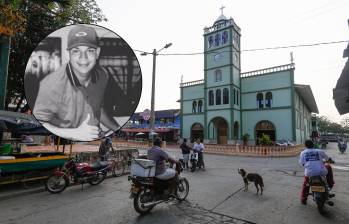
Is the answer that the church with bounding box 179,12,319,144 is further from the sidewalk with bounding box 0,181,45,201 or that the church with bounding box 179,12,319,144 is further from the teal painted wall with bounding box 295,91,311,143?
the sidewalk with bounding box 0,181,45,201

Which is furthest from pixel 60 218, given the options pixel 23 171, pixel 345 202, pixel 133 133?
pixel 133 133

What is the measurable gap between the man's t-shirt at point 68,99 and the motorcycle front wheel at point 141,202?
3.89m

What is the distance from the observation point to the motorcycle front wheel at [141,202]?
523cm

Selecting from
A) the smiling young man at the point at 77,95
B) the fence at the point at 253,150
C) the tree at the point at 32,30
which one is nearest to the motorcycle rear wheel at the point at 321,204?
the smiling young man at the point at 77,95

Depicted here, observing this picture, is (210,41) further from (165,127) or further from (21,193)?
(21,193)

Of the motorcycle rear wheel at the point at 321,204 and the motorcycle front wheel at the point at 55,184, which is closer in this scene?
the motorcycle rear wheel at the point at 321,204

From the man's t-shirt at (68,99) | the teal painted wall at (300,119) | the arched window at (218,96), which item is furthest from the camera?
the arched window at (218,96)

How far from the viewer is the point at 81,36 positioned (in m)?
8.20

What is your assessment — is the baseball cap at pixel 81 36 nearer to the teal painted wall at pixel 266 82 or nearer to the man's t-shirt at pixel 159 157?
the man's t-shirt at pixel 159 157

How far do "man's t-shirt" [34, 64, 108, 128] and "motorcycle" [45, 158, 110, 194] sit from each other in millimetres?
1400

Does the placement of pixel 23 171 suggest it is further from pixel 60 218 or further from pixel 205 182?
pixel 205 182

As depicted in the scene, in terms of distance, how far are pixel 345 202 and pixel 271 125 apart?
76.9 ft

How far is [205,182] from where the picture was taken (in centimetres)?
898

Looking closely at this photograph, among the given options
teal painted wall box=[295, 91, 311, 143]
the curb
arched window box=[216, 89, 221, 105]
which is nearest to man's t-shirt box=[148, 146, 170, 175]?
the curb
